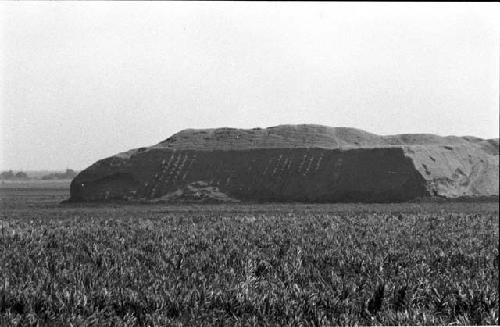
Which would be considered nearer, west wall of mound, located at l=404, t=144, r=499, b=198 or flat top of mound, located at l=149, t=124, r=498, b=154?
flat top of mound, located at l=149, t=124, r=498, b=154

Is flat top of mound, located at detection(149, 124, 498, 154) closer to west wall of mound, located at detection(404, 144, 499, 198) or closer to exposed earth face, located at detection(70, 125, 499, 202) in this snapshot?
exposed earth face, located at detection(70, 125, 499, 202)

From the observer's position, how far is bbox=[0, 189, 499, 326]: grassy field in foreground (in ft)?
37.3

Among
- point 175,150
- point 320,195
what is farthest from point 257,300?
point 320,195

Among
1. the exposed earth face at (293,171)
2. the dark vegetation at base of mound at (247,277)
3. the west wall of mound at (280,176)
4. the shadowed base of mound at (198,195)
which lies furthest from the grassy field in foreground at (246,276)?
the west wall of mound at (280,176)

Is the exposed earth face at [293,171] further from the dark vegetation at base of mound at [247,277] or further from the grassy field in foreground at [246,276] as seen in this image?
the dark vegetation at base of mound at [247,277]

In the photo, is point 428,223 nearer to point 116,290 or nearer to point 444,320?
point 444,320

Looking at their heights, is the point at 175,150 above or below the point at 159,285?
above

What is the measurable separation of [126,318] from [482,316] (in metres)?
A: 6.28

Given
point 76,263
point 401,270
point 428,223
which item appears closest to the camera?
point 76,263

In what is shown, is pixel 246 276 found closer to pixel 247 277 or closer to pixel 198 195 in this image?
pixel 247 277

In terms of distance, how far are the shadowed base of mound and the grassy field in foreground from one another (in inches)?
873

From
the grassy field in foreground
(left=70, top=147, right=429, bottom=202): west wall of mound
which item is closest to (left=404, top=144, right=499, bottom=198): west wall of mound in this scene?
(left=70, top=147, right=429, bottom=202): west wall of mound

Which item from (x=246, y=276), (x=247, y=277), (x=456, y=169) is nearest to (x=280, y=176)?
(x=456, y=169)

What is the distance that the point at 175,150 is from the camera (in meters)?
35.8
